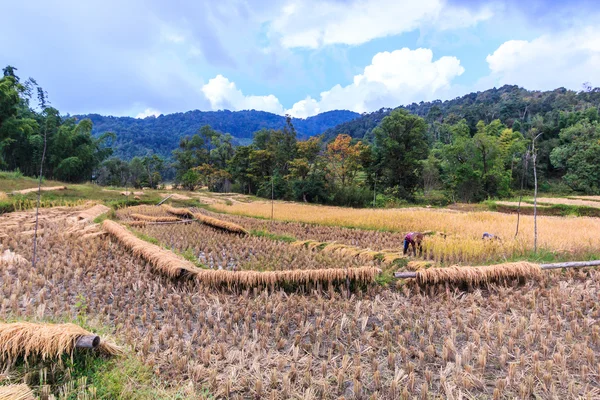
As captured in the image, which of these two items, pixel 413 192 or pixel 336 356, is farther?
pixel 413 192

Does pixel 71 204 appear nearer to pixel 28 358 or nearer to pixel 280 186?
pixel 28 358

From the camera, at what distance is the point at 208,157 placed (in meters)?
45.5

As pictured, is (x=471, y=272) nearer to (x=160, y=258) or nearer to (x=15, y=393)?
(x=160, y=258)

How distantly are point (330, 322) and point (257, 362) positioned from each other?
969 mm

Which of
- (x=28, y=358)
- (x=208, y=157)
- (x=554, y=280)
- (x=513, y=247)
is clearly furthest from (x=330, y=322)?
(x=208, y=157)

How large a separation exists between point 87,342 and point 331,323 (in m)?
2.12

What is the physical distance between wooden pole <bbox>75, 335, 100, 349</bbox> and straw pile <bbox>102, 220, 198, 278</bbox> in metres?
2.16

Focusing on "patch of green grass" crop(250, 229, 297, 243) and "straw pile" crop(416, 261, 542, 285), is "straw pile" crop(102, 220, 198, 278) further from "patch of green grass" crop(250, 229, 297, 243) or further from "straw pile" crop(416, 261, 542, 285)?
"straw pile" crop(416, 261, 542, 285)

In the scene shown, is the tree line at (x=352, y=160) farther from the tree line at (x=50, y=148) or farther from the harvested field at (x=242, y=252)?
the harvested field at (x=242, y=252)

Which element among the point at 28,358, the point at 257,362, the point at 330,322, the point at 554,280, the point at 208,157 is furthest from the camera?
the point at 208,157

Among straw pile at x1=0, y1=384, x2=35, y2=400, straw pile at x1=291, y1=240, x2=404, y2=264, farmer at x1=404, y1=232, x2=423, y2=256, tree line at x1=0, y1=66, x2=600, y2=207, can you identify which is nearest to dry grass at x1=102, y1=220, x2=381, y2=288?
straw pile at x1=291, y1=240, x2=404, y2=264

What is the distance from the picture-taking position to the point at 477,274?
14.6 feet

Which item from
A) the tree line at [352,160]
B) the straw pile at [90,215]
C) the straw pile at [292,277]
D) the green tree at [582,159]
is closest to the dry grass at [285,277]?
the straw pile at [292,277]

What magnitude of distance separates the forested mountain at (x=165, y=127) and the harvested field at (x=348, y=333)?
75494 mm
